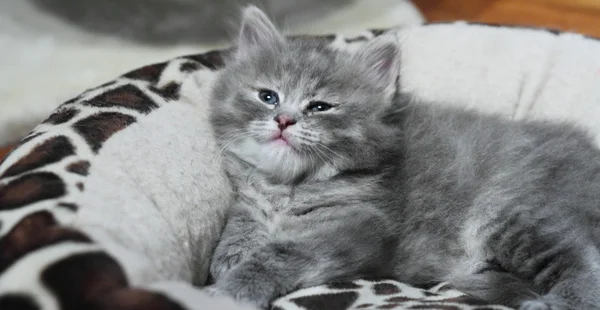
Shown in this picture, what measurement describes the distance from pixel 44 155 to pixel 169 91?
63 centimetres

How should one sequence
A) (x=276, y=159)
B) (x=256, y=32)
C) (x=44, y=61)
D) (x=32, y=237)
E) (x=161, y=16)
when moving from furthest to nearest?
(x=161, y=16) < (x=44, y=61) < (x=256, y=32) < (x=276, y=159) < (x=32, y=237)

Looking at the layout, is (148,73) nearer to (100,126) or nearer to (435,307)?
(100,126)

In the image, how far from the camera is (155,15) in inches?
113

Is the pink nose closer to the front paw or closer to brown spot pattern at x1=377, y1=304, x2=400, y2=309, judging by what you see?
the front paw

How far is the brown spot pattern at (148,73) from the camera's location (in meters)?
2.02

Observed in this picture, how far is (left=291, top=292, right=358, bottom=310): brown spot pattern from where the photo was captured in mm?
1445

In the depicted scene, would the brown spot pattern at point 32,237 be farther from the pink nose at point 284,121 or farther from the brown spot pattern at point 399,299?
the brown spot pattern at point 399,299

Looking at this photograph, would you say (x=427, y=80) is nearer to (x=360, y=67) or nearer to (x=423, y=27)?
(x=423, y=27)

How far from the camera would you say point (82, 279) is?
1.06 metres

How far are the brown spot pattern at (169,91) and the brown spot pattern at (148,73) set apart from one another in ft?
0.16

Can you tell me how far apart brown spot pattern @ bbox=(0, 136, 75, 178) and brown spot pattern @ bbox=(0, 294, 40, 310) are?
464 mm

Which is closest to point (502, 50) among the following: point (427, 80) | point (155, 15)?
point (427, 80)

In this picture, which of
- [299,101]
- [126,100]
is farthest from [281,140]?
[126,100]

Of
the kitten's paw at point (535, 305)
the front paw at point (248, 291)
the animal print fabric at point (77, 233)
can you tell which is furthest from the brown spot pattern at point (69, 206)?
the kitten's paw at point (535, 305)
